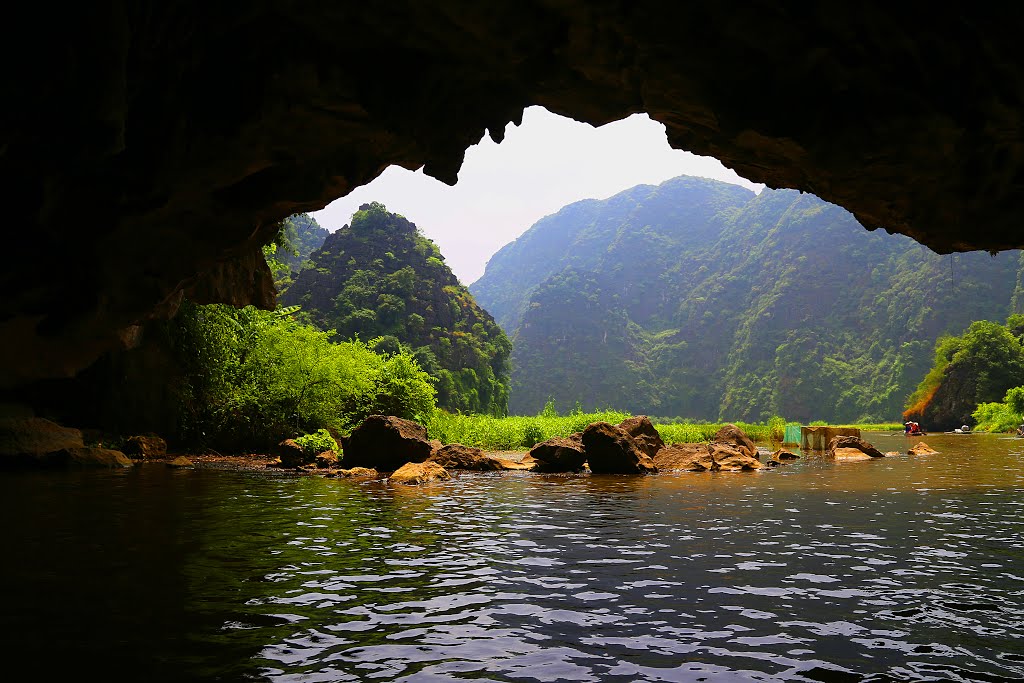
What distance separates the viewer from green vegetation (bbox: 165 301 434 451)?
2523 centimetres

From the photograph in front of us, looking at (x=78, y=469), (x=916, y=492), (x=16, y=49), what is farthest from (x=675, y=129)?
(x=78, y=469)

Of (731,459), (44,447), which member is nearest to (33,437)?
(44,447)

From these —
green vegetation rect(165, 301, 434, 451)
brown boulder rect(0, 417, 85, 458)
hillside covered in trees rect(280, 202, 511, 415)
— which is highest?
hillside covered in trees rect(280, 202, 511, 415)

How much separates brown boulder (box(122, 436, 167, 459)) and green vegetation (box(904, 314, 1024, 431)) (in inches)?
2581

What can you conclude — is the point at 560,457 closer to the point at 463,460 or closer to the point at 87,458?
the point at 463,460

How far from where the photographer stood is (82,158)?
780 cm

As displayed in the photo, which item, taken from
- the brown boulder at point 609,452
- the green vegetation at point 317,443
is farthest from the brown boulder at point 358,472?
the brown boulder at point 609,452

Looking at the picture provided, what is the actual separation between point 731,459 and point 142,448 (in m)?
21.2

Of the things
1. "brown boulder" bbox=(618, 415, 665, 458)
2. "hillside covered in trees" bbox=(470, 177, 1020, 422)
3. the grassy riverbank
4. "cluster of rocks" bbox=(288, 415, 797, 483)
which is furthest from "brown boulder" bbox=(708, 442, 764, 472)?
"hillside covered in trees" bbox=(470, 177, 1020, 422)

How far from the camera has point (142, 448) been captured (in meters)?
22.6

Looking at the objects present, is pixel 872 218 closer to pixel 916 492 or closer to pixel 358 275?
pixel 916 492

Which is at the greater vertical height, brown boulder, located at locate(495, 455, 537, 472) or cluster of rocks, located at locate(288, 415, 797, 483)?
cluster of rocks, located at locate(288, 415, 797, 483)

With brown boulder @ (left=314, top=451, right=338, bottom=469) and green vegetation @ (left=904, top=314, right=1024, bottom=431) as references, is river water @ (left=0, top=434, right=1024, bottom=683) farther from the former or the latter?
green vegetation @ (left=904, top=314, right=1024, bottom=431)

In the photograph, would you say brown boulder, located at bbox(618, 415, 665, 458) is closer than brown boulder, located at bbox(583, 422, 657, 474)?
No
